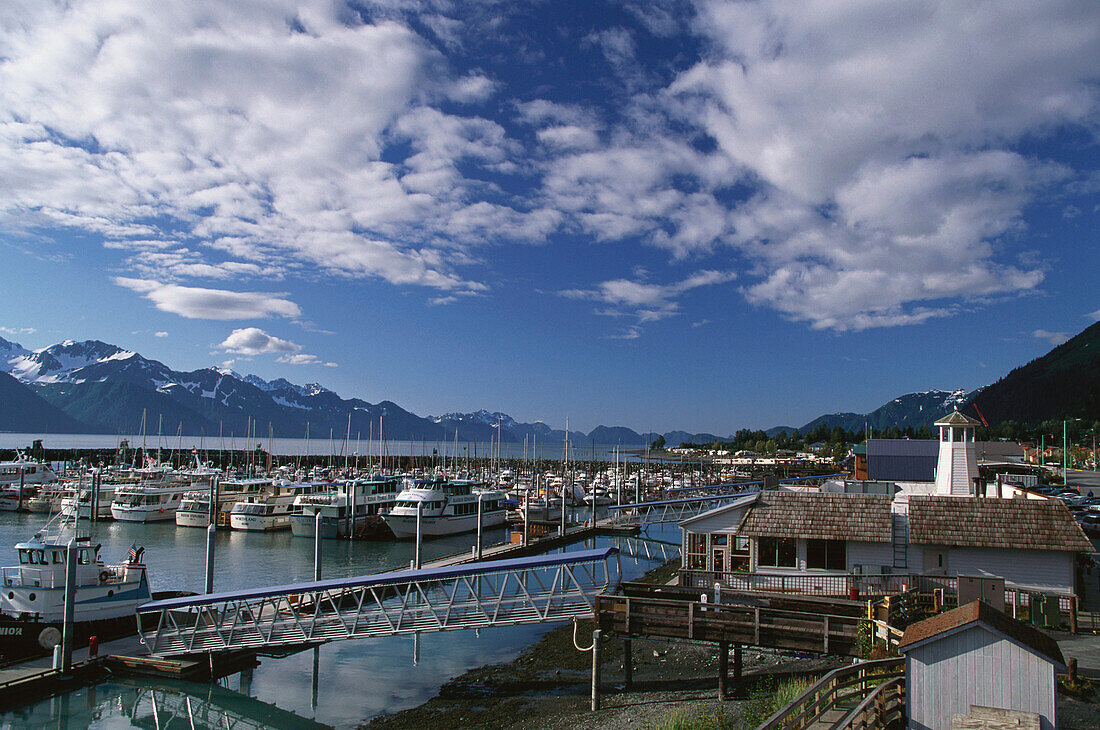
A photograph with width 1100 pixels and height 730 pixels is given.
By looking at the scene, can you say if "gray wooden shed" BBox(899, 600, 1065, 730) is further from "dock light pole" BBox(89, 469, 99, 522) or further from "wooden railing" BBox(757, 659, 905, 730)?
"dock light pole" BBox(89, 469, 99, 522)

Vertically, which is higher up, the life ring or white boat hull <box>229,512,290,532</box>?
the life ring

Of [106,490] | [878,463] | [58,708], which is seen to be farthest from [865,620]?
[106,490]

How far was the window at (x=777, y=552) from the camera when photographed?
2680cm

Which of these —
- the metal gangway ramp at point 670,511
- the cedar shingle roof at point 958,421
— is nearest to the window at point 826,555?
the cedar shingle roof at point 958,421

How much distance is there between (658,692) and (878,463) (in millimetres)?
30427

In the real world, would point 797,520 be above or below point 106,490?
above

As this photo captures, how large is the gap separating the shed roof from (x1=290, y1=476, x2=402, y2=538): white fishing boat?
5910 cm

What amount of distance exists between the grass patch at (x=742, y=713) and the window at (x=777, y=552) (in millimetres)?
6187

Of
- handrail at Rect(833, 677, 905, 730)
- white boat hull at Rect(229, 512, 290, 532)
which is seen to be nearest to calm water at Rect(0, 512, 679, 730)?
handrail at Rect(833, 677, 905, 730)

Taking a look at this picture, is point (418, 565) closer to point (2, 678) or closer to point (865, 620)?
point (2, 678)

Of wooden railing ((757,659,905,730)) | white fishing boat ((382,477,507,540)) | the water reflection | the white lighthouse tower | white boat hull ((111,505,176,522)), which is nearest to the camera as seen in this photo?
wooden railing ((757,659,905,730))

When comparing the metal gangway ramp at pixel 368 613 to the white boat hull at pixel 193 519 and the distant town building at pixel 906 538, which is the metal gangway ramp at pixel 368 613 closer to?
the distant town building at pixel 906 538

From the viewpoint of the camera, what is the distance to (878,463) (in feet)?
153

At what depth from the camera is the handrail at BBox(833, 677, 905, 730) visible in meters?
12.0
